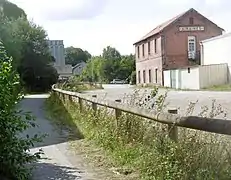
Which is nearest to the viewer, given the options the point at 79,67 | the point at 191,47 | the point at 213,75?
the point at 213,75

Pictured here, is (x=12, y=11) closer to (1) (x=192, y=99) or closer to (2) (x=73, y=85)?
(2) (x=73, y=85)

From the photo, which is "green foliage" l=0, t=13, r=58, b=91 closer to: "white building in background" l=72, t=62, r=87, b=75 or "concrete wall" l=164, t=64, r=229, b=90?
"concrete wall" l=164, t=64, r=229, b=90

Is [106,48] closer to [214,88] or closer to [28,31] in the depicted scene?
[28,31]

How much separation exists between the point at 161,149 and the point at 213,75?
1695 inches

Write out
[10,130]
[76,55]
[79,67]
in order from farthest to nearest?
[76,55] < [79,67] < [10,130]

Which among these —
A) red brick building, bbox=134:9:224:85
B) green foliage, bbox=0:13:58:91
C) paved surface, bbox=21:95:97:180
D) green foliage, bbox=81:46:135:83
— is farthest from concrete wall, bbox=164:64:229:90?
green foliage, bbox=81:46:135:83

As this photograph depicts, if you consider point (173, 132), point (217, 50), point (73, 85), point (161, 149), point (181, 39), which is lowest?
point (161, 149)

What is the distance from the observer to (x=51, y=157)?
8883mm

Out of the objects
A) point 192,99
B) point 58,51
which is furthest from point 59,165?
point 58,51

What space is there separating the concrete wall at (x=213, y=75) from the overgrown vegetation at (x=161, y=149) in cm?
3942

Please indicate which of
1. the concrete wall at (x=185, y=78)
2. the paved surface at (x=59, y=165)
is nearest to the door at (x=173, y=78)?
the concrete wall at (x=185, y=78)

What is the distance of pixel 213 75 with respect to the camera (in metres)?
48.7

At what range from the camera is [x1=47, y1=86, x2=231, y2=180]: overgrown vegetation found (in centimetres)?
574

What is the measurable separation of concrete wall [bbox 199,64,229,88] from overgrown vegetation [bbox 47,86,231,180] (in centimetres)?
3942
